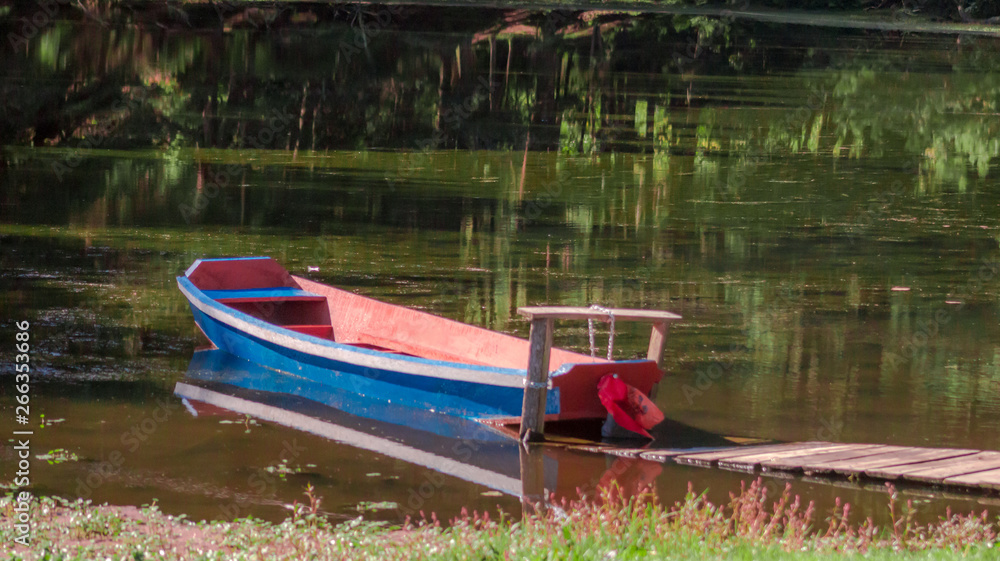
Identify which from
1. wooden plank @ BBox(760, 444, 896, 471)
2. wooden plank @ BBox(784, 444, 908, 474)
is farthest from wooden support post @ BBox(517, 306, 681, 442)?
wooden plank @ BBox(784, 444, 908, 474)

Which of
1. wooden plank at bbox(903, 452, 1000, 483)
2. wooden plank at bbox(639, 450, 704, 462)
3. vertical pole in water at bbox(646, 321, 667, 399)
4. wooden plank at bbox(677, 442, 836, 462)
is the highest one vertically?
vertical pole in water at bbox(646, 321, 667, 399)

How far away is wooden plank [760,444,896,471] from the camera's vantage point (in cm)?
810

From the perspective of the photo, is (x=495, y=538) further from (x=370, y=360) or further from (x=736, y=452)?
(x=370, y=360)

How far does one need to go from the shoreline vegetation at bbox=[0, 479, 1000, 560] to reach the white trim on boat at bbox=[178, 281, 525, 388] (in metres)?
1.87

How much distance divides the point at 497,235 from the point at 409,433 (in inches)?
290

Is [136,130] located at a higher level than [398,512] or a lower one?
higher

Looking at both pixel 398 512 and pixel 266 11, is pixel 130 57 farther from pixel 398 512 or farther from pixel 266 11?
pixel 398 512

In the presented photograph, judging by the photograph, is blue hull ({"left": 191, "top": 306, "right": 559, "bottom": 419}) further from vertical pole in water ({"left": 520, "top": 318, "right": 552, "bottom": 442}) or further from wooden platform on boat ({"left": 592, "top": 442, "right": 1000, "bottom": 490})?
wooden platform on boat ({"left": 592, "top": 442, "right": 1000, "bottom": 490})

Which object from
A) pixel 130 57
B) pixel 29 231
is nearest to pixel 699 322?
pixel 29 231

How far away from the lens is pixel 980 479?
7664 millimetres

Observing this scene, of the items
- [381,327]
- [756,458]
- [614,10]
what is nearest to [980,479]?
[756,458]

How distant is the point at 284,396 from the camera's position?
32.9 ft

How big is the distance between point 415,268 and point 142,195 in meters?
6.20

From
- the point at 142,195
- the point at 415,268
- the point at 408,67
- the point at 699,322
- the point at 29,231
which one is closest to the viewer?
the point at 699,322
